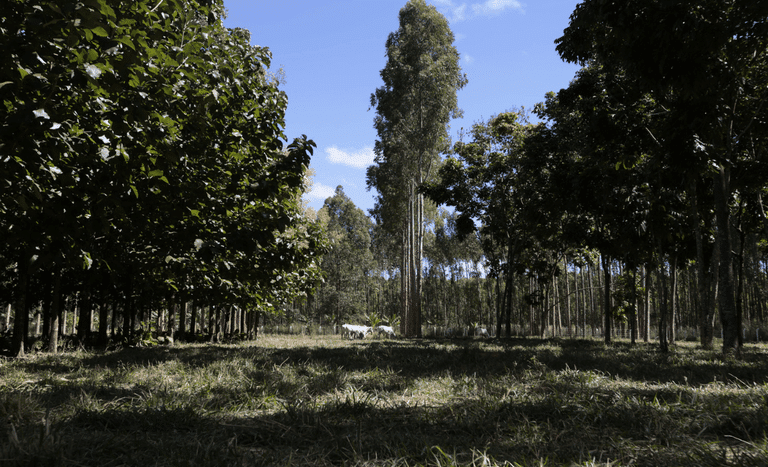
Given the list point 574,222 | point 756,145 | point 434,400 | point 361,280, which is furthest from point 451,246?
point 434,400

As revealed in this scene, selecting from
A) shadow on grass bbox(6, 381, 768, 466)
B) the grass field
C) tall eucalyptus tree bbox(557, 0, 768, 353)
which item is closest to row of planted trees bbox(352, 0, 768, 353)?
tall eucalyptus tree bbox(557, 0, 768, 353)

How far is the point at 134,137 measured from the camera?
4547mm

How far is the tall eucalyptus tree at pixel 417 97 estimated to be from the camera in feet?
86.7

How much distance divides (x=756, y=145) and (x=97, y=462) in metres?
15.4

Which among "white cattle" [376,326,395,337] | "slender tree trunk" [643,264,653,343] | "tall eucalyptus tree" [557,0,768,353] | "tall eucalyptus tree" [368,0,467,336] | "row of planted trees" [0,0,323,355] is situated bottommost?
"white cattle" [376,326,395,337]

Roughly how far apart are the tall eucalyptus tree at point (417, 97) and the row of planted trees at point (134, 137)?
18.0 m

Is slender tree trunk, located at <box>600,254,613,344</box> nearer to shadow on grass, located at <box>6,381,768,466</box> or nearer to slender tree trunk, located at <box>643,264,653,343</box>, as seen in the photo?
slender tree trunk, located at <box>643,264,653,343</box>

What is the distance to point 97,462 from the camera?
242 cm

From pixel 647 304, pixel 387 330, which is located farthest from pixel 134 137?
pixel 387 330

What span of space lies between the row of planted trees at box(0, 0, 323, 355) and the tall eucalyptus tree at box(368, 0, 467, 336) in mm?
17992

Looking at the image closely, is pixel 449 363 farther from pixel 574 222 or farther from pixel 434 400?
pixel 574 222

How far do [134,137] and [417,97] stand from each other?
23715 millimetres

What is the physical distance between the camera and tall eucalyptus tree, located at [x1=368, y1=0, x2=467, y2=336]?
2642cm

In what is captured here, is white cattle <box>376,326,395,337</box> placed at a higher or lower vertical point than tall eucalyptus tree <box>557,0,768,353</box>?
lower
